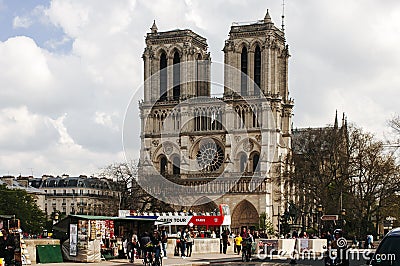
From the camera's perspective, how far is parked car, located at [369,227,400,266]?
49.9ft

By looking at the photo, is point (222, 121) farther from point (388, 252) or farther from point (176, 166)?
point (388, 252)

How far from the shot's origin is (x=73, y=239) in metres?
32.2

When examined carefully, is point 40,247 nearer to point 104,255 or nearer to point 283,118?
point 104,255

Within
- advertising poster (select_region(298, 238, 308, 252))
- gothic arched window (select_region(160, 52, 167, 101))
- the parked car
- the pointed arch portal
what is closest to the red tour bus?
advertising poster (select_region(298, 238, 308, 252))

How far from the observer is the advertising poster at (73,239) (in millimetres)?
31984

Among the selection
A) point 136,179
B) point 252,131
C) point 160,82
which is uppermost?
point 160,82

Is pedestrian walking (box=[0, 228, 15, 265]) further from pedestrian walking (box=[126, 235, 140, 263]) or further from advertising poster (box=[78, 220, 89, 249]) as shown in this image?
pedestrian walking (box=[126, 235, 140, 263])

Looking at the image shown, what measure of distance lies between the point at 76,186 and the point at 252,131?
4954cm

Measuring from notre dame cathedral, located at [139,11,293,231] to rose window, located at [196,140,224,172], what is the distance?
0.11 metres

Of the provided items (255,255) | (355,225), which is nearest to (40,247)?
(255,255)

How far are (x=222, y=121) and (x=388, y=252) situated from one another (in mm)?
75925

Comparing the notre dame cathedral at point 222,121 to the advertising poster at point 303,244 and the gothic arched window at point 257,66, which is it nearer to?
the gothic arched window at point 257,66

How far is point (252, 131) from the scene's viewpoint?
89500 millimetres

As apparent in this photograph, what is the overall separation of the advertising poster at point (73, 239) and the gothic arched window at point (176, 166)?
59842mm
